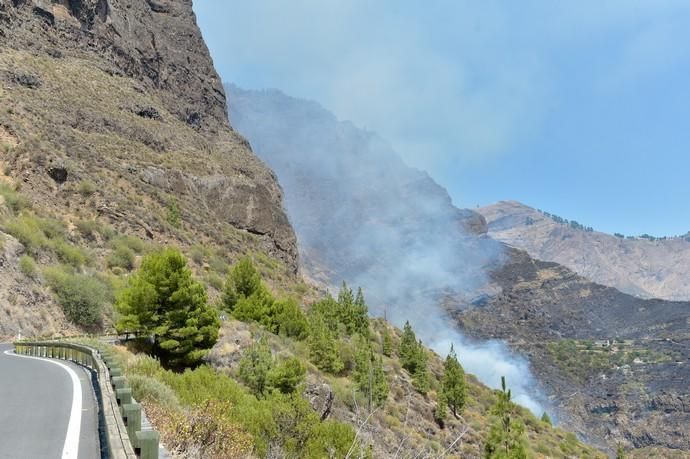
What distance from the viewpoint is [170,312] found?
2416 centimetres

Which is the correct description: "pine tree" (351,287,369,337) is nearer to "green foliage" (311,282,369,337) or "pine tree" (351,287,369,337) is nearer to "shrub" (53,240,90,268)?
"green foliage" (311,282,369,337)

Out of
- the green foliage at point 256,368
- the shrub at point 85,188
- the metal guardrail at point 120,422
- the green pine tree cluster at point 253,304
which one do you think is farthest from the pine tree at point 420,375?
the metal guardrail at point 120,422

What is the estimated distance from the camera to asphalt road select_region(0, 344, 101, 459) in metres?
7.21

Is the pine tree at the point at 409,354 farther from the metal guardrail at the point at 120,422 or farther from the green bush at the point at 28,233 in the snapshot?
the metal guardrail at the point at 120,422

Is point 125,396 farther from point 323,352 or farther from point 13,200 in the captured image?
point 13,200

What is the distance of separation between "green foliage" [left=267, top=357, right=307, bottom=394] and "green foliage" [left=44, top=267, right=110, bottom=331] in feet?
50.1

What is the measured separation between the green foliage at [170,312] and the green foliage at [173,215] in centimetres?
3376

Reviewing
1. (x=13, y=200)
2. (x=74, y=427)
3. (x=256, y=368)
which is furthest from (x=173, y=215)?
(x=74, y=427)

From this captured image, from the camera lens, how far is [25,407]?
1026 centimetres

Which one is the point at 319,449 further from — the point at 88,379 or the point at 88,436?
the point at 88,436

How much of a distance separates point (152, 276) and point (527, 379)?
17096 cm

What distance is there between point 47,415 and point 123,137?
6255 centimetres

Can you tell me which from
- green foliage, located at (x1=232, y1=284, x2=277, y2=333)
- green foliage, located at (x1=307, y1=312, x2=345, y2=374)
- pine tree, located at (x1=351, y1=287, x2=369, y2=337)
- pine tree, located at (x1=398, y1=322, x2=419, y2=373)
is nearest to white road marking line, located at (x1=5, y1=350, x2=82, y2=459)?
green foliage, located at (x1=232, y1=284, x2=277, y2=333)

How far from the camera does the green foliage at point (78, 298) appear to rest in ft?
108
